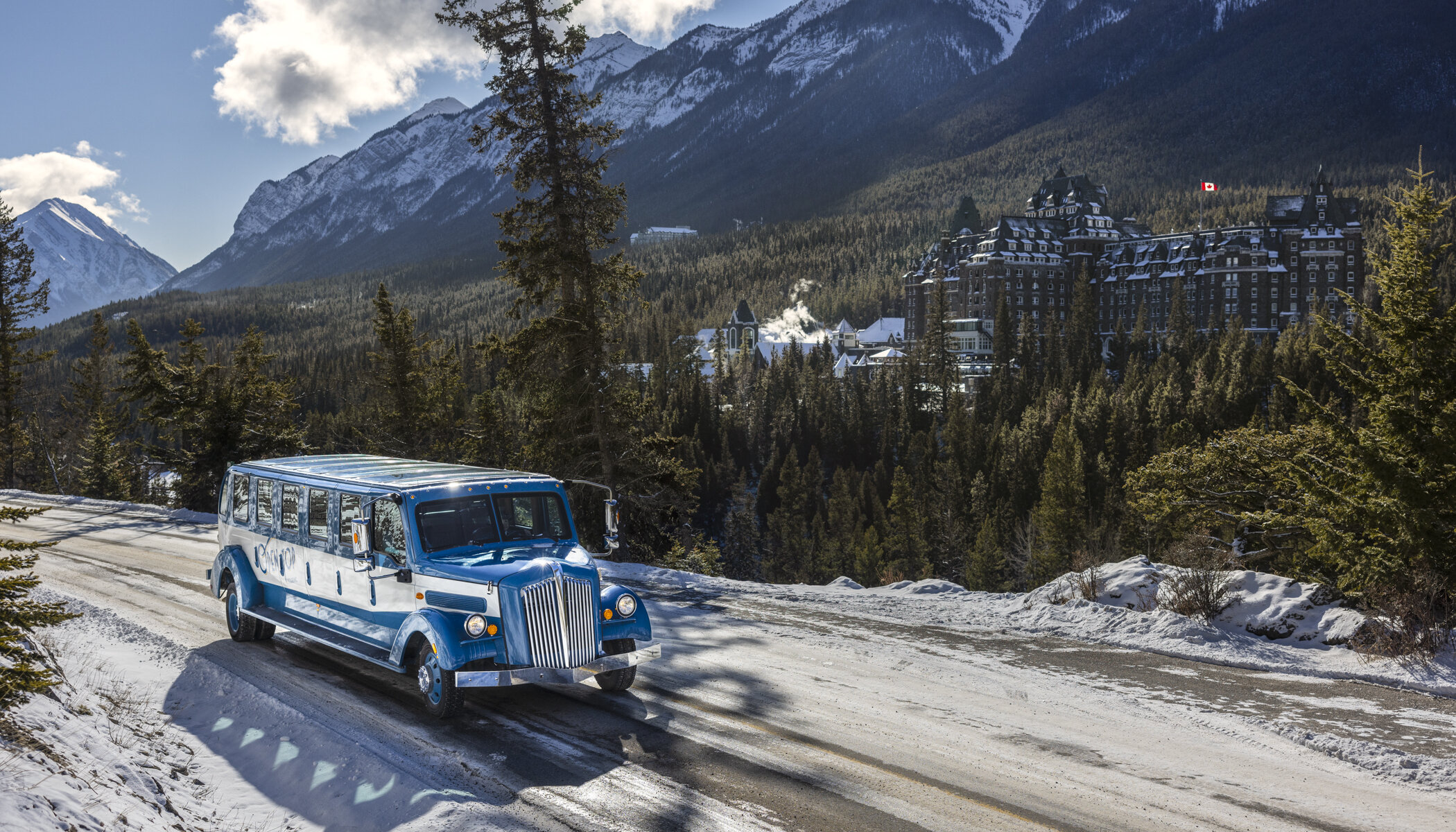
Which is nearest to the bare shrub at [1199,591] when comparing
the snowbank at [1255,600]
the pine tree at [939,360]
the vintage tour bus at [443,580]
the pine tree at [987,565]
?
the snowbank at [1255,600]

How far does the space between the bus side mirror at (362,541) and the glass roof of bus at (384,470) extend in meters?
0.57

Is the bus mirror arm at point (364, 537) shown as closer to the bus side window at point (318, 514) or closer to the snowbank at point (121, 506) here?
the bus side window at point (318, 514)

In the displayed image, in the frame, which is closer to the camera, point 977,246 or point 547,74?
point 547,74

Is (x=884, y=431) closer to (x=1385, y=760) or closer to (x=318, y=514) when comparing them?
(x=318, y=514)

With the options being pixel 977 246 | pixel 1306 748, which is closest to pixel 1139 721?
pixel 1306 748

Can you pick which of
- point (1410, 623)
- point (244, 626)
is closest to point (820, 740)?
point (1410, 623)

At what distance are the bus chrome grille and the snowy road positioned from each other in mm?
787

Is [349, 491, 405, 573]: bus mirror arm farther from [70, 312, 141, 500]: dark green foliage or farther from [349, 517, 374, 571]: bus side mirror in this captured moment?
[70, 312, 141, 500]: dark green foliage

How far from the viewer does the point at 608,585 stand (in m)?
10.4

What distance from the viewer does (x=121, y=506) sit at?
30.9 meters

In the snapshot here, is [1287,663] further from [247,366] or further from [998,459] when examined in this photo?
[998,459]

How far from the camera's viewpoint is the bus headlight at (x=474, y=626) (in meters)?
8.98

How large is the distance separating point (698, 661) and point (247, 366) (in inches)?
1317

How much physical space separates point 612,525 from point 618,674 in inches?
76.7
